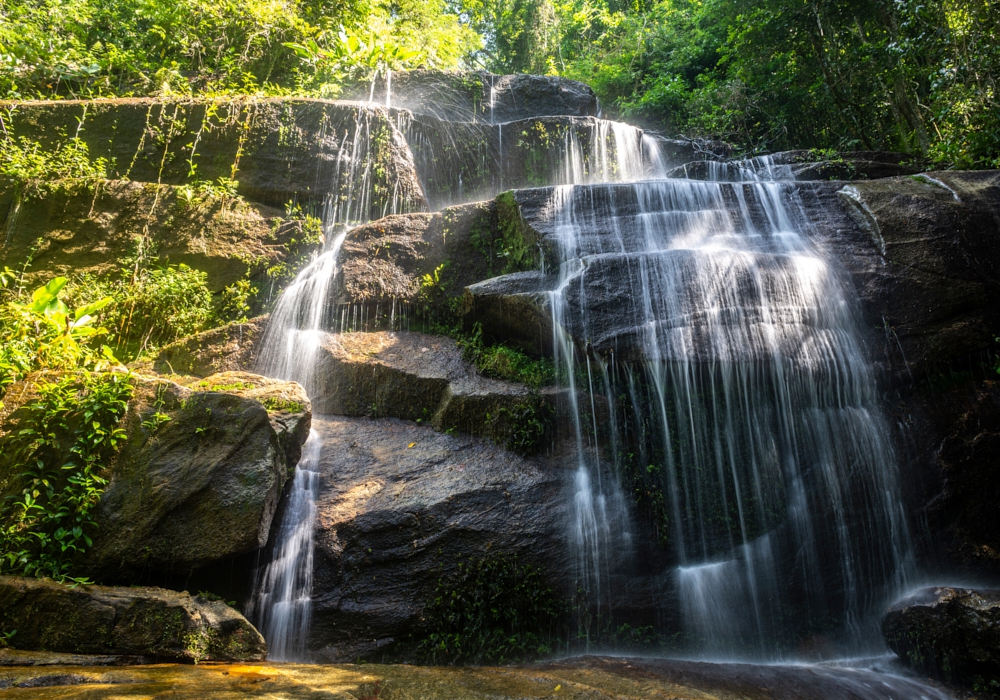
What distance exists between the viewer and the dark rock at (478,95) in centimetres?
1298

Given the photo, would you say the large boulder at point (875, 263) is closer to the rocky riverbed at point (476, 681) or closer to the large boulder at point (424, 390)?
Result: the large boulder at point (424, 390)

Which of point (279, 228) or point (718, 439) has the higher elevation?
point (279, 228)

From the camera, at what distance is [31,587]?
160 inches

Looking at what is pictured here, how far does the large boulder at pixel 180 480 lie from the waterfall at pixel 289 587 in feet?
1.00

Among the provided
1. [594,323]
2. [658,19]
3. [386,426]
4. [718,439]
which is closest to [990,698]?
[718,439]

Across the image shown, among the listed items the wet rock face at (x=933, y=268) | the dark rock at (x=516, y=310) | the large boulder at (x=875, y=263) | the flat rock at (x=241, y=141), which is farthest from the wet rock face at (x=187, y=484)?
the wet rock face at (x=933, y=268)

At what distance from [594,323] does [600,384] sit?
72cm

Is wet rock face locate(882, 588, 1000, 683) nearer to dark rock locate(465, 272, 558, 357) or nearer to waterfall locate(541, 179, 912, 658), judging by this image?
waterfall locate(541, 179, 912, 658)

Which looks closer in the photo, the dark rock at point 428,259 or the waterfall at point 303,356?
the waterfall at point 303,356

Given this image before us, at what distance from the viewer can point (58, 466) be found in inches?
191

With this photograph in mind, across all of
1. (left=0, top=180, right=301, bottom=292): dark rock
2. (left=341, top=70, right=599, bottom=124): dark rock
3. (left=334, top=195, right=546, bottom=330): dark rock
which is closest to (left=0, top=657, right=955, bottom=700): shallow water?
(left=334, top=195, right=546, bottom=330): dark rock

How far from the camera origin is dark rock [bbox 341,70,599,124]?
42.6 feet

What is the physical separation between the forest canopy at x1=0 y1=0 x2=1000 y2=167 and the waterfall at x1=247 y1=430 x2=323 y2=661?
889 centimetres

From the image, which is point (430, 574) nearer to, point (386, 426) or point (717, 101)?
point (386, 426)
